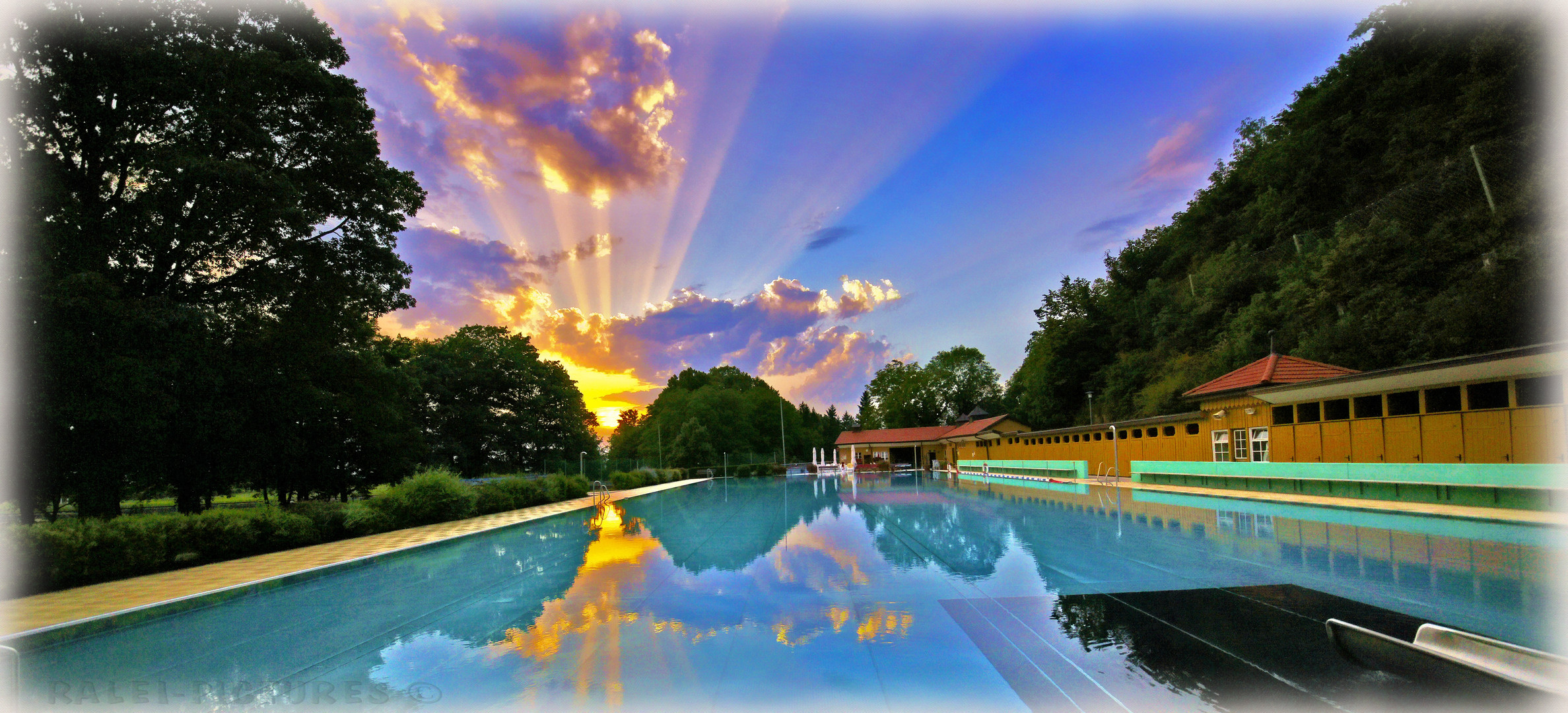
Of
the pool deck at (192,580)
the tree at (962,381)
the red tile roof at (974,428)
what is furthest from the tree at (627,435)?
the pool deck at (192,580)

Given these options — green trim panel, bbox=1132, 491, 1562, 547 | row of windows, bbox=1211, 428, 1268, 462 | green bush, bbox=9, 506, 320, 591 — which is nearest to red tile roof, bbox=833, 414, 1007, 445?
row of windows, bbox=1211, 428, 1268, 462

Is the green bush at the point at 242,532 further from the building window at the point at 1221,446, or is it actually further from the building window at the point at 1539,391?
the building window at the point at 1221,446

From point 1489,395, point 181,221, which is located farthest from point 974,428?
point 181,221

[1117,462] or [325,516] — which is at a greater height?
[325,516]

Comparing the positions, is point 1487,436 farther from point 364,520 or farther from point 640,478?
point 640,478

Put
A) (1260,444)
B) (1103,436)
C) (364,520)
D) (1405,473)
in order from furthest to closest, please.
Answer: (1103,436) → (1260,444) → (1405,473) → (364,520)

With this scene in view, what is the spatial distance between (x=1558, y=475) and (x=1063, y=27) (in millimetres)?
9928

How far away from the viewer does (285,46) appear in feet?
41.9

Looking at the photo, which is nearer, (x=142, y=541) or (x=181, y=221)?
(x=142, y=541)

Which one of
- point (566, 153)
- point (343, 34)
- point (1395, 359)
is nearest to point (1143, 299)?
point (1395, 359)

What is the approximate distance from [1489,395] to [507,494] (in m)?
21.3

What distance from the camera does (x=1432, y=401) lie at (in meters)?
13.1

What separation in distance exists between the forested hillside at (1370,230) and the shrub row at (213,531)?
26.5 meters

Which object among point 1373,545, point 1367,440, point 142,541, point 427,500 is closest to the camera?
point 142,541
